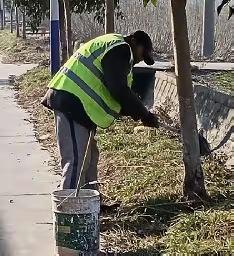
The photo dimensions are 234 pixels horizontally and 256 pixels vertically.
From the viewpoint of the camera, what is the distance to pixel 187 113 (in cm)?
618

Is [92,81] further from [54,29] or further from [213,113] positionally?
[54,29]

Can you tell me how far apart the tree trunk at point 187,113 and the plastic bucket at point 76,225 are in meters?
1.37

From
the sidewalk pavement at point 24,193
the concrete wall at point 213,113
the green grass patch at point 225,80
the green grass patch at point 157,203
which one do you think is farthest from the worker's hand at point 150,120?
the green grass patch at point 225,80

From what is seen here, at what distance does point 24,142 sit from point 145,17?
40.0 feet

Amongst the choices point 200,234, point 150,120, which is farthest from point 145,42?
point 200,234

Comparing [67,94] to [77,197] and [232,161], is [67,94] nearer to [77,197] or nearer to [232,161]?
[77,197]

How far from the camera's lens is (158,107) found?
9820mm

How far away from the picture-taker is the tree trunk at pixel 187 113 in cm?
609

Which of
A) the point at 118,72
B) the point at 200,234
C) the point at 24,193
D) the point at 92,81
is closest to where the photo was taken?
the point at 200,234

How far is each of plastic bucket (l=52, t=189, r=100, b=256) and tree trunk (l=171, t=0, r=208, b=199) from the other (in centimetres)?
137

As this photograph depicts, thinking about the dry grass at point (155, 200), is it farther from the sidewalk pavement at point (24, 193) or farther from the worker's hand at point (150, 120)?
the worker's hand at point (150, 120)

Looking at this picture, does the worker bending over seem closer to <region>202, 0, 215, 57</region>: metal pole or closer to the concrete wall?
the concrete wall

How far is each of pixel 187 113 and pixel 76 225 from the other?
1693 millimetres

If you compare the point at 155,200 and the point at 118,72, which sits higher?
the point at 118,72
